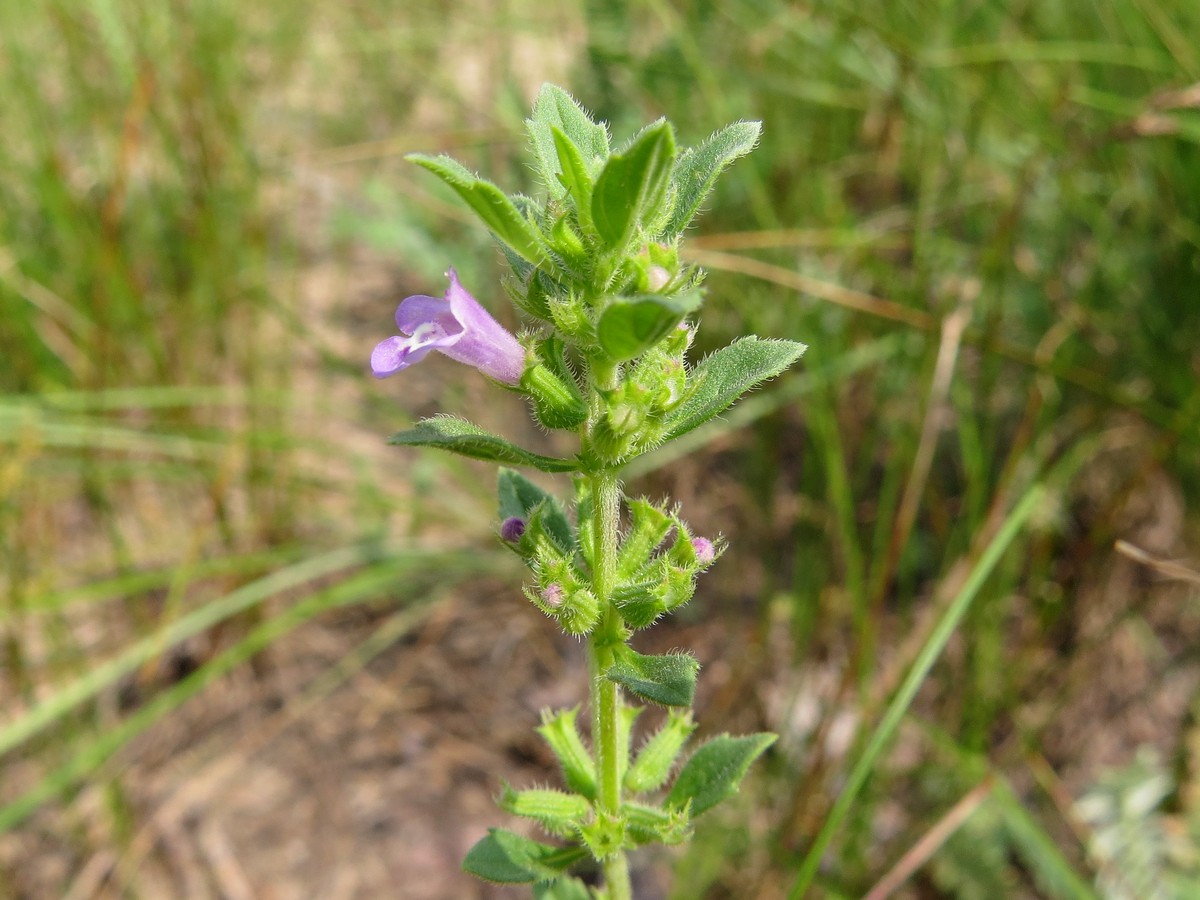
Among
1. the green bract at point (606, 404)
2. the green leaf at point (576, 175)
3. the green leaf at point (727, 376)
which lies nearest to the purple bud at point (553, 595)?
the green bract at point (606, 404)

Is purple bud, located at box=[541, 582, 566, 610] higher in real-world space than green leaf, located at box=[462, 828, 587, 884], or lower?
higher

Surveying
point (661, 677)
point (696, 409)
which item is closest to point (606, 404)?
point (696, 409)

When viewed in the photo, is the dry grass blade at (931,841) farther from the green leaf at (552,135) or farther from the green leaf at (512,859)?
the green leaf at (552,135)

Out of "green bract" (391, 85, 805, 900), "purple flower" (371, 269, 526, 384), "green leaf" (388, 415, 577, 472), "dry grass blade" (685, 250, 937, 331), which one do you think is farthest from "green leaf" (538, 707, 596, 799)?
"dry grass blade" (685, 250, 937, 331)

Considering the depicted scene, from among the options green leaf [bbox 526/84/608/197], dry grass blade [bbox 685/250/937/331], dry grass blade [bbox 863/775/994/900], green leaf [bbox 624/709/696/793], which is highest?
green leaf [bbox 526/84/608/197]

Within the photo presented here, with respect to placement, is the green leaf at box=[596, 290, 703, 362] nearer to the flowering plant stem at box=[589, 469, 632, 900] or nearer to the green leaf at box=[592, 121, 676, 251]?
the green leaf at box=[592, 121, 676, 251]

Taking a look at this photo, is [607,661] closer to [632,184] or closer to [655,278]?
[655,278]

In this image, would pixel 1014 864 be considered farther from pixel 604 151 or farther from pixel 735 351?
pixel 604 151

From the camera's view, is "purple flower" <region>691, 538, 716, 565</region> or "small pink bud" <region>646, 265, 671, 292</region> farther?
"purple flower" <region>691, 538, 716, 565</region>
